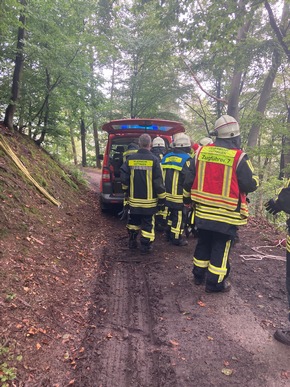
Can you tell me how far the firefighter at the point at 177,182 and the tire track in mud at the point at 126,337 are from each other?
142 centimetres

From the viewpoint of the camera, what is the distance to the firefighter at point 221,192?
354 centimetres

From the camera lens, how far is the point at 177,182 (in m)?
5.61

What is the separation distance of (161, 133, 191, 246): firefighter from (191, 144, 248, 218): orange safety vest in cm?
178

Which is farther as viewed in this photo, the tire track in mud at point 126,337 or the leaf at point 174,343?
the leaf at point 174,343

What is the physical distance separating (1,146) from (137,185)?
3261mm

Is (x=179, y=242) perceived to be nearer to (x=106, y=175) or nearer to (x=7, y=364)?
(x=106, y=175)

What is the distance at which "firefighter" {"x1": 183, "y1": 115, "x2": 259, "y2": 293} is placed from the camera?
11.6ft

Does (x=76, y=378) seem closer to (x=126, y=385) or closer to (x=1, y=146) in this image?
(x=126, y=385)

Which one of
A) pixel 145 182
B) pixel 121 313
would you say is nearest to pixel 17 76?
pixel 145 182

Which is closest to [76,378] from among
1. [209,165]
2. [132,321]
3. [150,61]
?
[132,321]

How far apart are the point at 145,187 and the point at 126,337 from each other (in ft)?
9.43

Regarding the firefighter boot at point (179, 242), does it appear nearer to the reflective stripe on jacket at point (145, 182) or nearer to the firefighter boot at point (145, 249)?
the firefighter boot at point (145, 249)

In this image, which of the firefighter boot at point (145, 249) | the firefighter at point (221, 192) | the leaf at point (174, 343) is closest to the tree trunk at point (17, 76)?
the firefighter boot at point (145, 249)

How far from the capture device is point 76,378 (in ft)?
7.66
